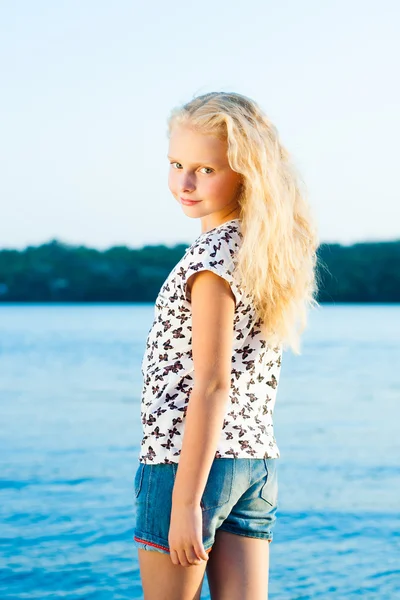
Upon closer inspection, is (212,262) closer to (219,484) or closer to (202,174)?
(202,174)

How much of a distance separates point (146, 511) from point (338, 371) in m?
13.4

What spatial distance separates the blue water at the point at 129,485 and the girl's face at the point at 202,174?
2725mm

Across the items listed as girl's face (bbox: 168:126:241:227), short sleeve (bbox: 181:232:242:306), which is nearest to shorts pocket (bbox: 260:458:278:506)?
short sleeve (bbox: 181:232:242:306)

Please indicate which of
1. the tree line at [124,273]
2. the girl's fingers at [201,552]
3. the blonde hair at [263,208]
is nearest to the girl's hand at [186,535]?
the girl's fingers at [201,552]

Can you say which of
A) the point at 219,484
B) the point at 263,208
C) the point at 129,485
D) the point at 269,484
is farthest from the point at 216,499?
the point at 129,485

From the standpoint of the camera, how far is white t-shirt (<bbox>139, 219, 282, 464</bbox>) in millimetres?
1797

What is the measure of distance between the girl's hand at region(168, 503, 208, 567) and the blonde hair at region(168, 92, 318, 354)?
400 mm

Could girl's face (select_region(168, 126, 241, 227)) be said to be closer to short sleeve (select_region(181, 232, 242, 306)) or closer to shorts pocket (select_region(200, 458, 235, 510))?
short sleeve (select_region(181, 232, 242, 306))

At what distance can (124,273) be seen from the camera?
42.4m

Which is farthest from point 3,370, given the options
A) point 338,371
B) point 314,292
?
point 314,292

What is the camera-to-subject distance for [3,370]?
15312 millimetres

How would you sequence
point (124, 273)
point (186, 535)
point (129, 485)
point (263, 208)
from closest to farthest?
point (186, 535), point (263, 208), point (129, 485), point (124, 273)

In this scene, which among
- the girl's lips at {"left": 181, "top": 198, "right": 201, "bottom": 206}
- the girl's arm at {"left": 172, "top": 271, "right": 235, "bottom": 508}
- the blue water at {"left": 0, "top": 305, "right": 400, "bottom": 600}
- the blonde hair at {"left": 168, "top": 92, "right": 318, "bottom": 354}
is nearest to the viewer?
the girl's arm at {"left": 172, "top": 271, "right": 235, "bottom": 508}

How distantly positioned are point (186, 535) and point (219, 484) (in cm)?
12
